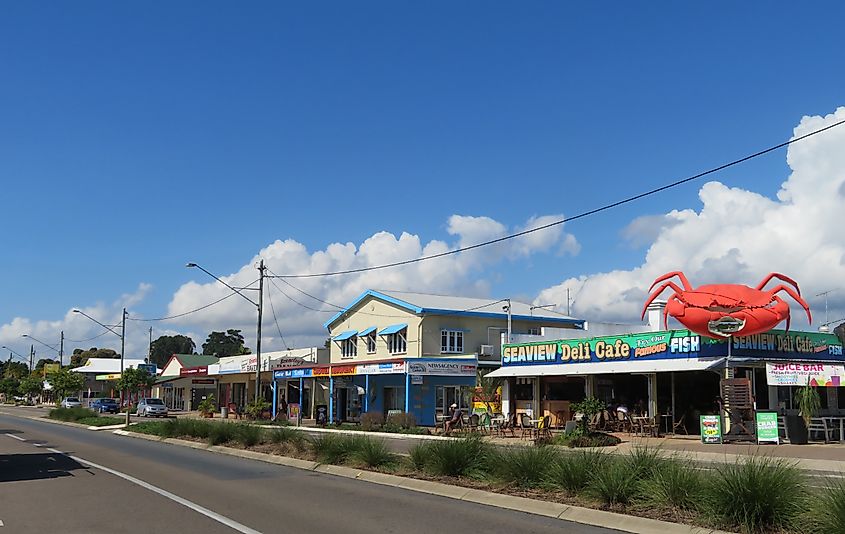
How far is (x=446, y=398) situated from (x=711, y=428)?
20436mm

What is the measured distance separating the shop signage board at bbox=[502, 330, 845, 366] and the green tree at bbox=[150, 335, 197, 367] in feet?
494

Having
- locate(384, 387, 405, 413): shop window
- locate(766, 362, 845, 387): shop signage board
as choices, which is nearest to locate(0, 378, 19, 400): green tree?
locate(384, 387, 405, 413): shop window

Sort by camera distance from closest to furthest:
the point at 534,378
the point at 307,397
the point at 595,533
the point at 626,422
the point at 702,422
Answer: the point at 595,533, the point at 702,422, the point at 626,422, the point at 534,378, the point at 307,397

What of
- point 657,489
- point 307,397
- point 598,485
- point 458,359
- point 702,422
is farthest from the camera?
point 307,397

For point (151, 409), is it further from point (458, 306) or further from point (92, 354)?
point (92, 354)

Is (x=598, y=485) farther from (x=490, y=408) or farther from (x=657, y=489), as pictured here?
(x=490, y=408)

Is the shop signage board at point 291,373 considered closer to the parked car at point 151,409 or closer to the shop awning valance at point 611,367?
the parked car at point 151,409

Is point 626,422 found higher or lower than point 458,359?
lower

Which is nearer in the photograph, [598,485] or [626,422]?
[598,485]

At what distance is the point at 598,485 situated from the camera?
→ 1131 cm

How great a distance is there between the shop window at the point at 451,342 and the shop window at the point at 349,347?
7442mm

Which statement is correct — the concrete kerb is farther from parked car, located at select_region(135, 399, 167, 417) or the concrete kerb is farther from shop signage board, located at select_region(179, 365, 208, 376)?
shop signage board, located at select_region(179, 365, 208, 376)

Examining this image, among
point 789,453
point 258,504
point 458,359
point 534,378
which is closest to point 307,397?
point 458,359

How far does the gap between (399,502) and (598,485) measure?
3.08 meters
